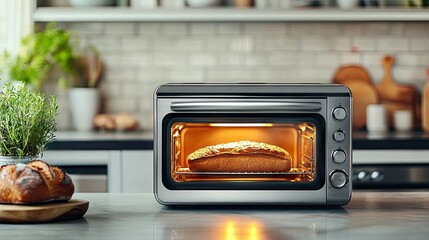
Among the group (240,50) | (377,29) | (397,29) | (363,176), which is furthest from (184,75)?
(363,176)

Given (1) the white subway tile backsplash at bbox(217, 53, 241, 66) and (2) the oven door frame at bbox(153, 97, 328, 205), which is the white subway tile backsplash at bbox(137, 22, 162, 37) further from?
(2) the oven door frame at bbox(153, 97, 328, 205)

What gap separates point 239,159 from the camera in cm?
206

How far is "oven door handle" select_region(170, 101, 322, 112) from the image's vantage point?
6.77ft

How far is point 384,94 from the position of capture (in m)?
4.73

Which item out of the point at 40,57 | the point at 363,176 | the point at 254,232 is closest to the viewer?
the point at 254,232

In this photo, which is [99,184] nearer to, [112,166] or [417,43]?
[112,166]

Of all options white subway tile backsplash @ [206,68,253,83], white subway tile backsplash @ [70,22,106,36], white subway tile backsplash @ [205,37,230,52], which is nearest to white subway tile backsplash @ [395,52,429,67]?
white subway tile backsplash @ [206,68,253,83]

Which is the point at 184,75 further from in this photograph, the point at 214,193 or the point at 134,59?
the point at 214,193

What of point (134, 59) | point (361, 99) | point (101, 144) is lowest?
point (101, 144)

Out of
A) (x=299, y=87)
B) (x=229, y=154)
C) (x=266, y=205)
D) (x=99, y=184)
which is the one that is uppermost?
(x=299, y=87)

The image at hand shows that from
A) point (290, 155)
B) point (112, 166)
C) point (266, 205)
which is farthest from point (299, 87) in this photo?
point (112, 166)

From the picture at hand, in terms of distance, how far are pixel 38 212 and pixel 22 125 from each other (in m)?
0.20

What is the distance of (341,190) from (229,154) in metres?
0.30

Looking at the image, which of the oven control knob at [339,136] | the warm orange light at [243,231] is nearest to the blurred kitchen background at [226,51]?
the oven control knob at [339,136]
